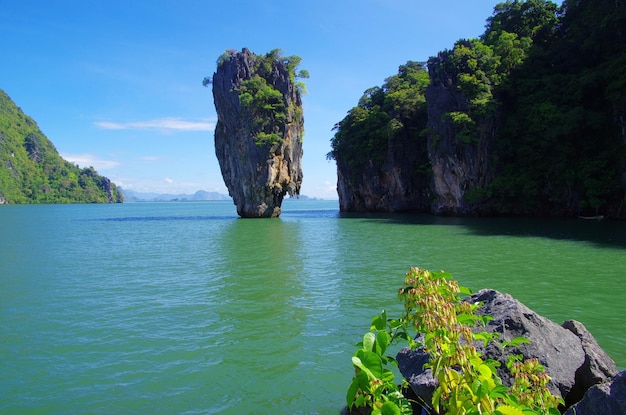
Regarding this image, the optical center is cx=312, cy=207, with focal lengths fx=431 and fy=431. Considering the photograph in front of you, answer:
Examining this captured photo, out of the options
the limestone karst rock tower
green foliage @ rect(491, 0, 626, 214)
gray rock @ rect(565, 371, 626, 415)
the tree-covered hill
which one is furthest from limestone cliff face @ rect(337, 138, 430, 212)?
the tree-covered hill

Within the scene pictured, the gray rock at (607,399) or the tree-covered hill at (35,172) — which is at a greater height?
the tree-covered hill at (35,172)

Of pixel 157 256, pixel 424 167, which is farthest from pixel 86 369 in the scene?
pixel 424 167

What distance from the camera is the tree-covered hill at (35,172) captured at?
460ft

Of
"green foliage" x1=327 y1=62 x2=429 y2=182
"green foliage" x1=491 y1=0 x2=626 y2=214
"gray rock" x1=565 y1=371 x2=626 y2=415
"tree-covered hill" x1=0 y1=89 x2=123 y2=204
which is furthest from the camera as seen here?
"tree-covered hill" x1=0 y1=89 x2=123 y2=204

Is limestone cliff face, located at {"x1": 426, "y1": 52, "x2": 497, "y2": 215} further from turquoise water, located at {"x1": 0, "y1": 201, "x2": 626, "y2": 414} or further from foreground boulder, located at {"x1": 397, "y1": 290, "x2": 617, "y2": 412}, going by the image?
foreground boulder, located at {"x1": 397, "y1": 290, "x2": 617, "y2": 412}

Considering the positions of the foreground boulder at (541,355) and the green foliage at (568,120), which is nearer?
the foreground boulder at (541,355)

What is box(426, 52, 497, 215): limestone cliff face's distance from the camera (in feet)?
121

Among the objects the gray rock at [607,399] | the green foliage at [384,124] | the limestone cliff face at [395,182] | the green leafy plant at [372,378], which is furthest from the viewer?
the limestone cliff face at [395,182]

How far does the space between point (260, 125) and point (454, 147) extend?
61.1ft

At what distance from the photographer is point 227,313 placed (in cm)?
872

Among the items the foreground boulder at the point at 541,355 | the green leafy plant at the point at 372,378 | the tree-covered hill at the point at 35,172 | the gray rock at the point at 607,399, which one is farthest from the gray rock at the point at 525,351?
the tree-covered hill at the point at 35,172

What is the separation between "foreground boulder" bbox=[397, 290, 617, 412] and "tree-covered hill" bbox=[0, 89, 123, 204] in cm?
15767

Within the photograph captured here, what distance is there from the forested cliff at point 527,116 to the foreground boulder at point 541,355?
94.5 ft

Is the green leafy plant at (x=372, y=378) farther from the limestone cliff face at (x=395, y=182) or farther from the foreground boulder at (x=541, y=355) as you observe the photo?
the limestone cliff face at (x=395, y=182)
